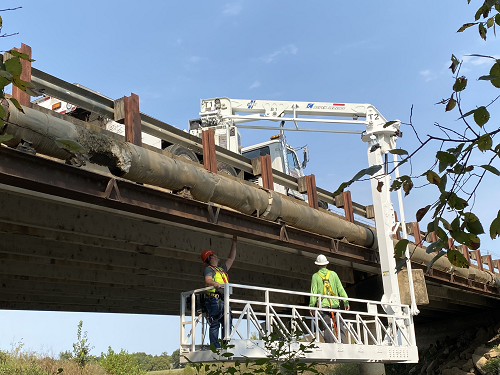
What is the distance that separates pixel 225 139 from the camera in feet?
54.2

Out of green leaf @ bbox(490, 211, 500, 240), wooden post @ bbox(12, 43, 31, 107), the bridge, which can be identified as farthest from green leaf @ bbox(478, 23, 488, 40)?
wooden post @ bbox(12, 43, 31, 107)

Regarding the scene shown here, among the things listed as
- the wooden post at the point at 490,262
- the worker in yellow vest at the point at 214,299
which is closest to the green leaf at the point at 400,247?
the worker in yellow vest at the point at 214,299

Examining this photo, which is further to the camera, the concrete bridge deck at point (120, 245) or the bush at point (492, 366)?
the bush at point (492, 366)

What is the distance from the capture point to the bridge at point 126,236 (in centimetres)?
711

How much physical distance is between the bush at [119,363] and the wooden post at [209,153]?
614 inches

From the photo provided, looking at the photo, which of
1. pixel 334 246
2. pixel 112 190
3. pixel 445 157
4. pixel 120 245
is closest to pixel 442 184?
pixel 445 157

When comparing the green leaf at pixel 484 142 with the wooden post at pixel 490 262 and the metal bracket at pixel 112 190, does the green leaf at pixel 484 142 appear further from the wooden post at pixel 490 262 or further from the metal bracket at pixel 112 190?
the wooden post at pixel 490 262

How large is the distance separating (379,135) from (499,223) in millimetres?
10791

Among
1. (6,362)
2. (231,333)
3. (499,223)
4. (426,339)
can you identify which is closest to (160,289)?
(231,333)

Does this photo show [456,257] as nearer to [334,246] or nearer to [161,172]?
[161,172]

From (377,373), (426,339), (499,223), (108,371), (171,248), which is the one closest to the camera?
(499,223)

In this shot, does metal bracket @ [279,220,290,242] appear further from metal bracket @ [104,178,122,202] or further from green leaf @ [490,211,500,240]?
green leaf @ [490,211,500,240]

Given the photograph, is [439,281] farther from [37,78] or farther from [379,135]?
[37,78]

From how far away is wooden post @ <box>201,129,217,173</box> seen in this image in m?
9.00
